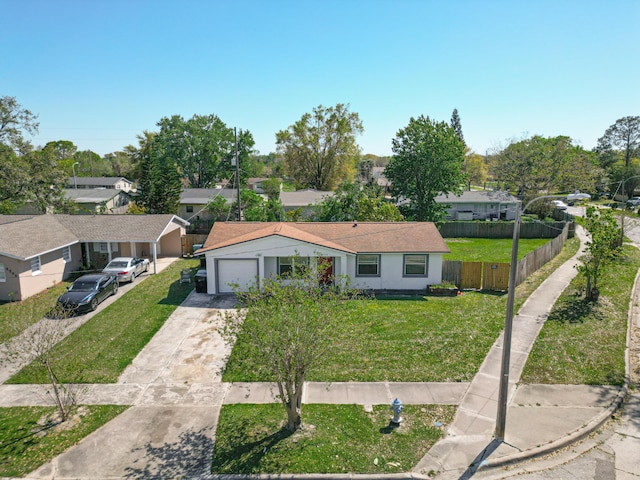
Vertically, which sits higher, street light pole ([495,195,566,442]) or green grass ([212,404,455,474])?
street light pole ([495,195,566,442])

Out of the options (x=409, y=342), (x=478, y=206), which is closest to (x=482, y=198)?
(x=478, y=206)

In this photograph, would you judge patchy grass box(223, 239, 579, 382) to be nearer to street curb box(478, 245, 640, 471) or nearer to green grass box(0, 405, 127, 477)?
street curb box(478, 245, 640, 471)

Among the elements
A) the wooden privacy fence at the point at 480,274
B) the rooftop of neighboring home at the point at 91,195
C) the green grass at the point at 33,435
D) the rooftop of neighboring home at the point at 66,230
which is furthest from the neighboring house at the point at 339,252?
the rooftop of neighboring home at the point at 91,195

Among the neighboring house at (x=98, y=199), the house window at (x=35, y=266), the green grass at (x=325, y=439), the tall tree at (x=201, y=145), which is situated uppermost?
the tall tree at (x=201, y=145)

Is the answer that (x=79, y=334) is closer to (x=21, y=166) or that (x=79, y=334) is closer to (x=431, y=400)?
(x=431, y=400)

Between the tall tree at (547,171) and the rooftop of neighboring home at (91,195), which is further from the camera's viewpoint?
the tall tree at (547,171)

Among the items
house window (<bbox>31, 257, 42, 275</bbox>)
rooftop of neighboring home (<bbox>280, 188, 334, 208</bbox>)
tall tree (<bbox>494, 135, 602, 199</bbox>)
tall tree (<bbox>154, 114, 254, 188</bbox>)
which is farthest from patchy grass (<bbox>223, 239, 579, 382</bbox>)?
tall tree (<bbox>154, 114, 254, 188</bbox>)

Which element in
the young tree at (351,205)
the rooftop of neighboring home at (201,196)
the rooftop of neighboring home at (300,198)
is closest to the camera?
the young tree at (351,205)

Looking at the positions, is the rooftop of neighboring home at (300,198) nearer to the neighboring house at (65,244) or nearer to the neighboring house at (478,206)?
the neighboring house at (478,206)
